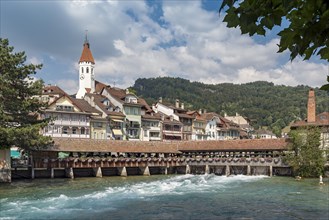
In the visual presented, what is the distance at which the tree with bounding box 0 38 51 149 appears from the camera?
117 ft

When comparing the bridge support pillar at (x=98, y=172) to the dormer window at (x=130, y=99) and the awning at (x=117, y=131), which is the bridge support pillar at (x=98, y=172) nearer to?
the awning at (x=117, y=131)

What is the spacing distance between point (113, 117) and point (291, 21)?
61.7 m

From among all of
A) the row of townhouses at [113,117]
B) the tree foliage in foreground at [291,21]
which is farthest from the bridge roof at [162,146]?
the tree foliage in foreground at [291,21]

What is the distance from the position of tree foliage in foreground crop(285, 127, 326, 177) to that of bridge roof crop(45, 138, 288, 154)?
258 cm

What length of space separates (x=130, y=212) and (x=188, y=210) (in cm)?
330

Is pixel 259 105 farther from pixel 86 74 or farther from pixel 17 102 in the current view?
pixel 17 102

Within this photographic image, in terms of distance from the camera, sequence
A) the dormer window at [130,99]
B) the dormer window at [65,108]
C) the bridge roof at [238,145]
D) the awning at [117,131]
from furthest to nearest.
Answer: the dormer window at [130,99] → the awning at [117,131] → the dormer window at [65,108] → the bridge roof at [238,145]

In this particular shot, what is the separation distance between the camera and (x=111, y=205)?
24297mm

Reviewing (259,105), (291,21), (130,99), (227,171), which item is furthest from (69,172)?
(259,105)

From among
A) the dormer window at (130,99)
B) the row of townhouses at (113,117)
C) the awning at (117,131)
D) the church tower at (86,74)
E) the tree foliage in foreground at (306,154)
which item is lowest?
the tree foliage in foreground at (306,154)

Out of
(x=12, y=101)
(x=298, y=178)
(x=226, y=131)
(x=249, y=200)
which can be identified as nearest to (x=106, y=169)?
(x=12, y=101)

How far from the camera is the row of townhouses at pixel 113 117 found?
57906mm

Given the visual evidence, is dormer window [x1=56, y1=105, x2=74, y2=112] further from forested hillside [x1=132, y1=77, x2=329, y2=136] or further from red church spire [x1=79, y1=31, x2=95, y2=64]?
forested hillside [x1=132, y1=77, x2=329, y2=136]

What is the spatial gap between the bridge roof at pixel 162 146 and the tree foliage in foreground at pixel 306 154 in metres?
2.58
